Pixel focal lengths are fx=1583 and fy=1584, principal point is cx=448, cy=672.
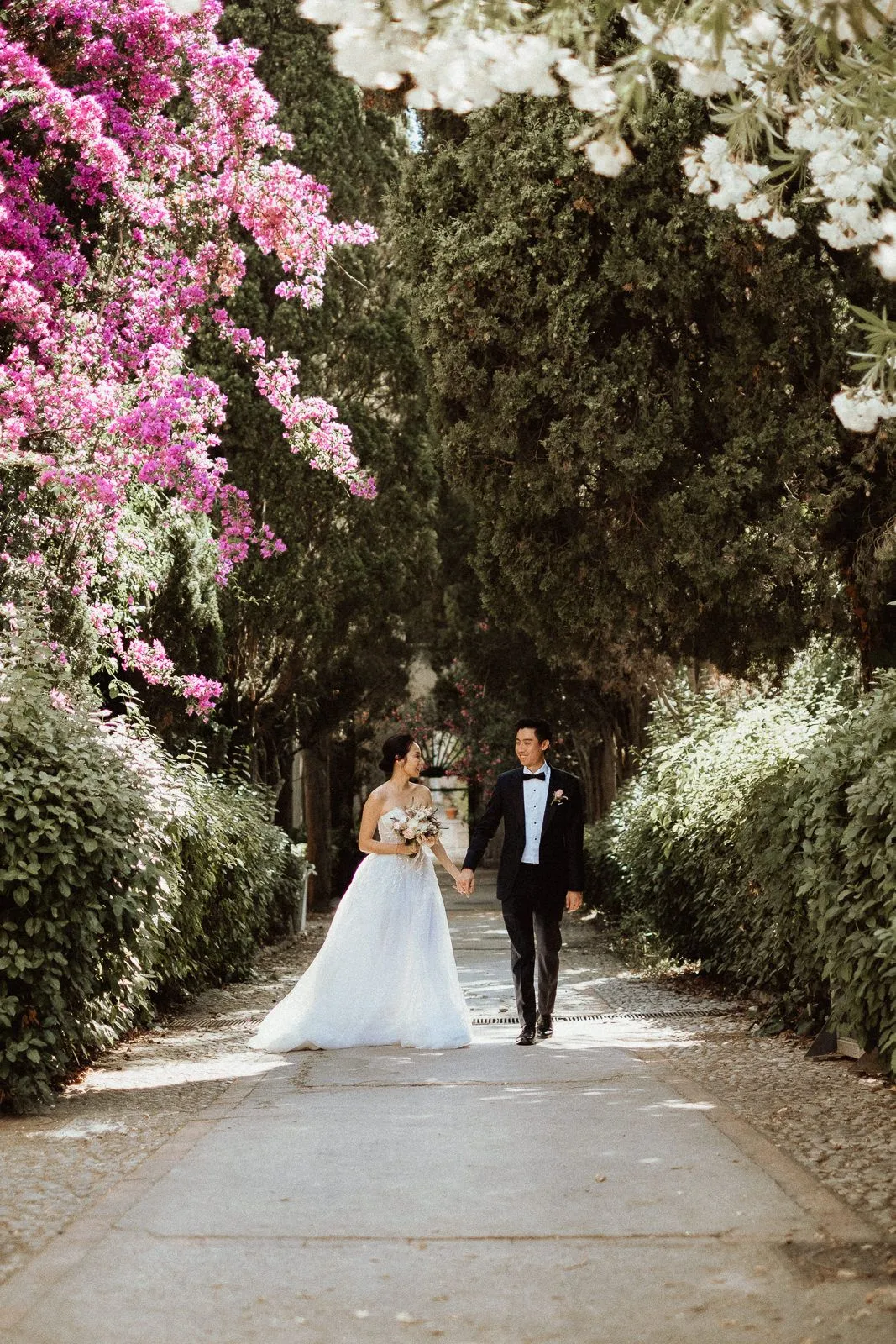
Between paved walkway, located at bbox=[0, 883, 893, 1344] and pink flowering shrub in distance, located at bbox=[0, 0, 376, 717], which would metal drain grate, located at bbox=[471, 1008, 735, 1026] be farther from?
pink flowering shrub in distance, located at bbox=[0, 0, 376, 717]

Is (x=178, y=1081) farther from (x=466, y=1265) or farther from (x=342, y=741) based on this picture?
(x=342, y=741)

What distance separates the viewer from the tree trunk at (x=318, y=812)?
2750cm

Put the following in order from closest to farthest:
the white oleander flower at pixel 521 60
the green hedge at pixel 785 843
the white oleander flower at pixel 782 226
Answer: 1. the white oleander flower at pixel 521 60
2. the white oleander flower at pixel 782 226
3. the green hedge at pixel 785 843

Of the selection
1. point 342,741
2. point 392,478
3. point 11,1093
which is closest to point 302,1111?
point 11,1093

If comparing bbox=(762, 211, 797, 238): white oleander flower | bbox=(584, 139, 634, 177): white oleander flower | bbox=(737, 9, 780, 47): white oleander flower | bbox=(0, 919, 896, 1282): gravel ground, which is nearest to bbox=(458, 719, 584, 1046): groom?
bbox=(0, 919, 896, 1282): gravel ground

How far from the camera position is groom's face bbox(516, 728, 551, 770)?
33.0ft

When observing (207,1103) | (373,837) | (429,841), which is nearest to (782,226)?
(207,1103)

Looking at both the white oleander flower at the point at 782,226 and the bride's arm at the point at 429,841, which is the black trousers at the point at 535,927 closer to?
the bride's arm at the point at 429,841

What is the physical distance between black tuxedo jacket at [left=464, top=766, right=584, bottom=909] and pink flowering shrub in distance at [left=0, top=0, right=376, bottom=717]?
3.71 meters

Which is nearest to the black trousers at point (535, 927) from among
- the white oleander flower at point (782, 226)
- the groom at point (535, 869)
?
the groom at point (535, 869)

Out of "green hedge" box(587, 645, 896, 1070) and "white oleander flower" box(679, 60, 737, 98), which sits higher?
"white oleander flower" box(679, 60, 737, 98)

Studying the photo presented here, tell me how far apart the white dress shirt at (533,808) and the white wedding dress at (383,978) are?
26.3 inches

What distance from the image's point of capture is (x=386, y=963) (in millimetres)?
9969

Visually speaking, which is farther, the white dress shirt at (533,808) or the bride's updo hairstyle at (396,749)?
the bride's updo hairstyle at (396,749)
